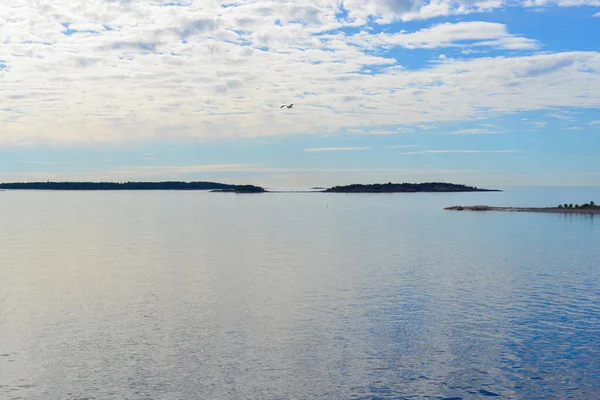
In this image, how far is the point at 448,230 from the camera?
9769 cm

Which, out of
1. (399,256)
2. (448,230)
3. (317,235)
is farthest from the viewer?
(448,230)

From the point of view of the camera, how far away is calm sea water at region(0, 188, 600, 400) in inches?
919

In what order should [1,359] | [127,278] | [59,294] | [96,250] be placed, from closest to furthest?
[1,359], [59,294], [127,278], [96,250]

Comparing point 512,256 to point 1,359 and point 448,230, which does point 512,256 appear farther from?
point 1,359

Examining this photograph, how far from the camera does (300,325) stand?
105ft

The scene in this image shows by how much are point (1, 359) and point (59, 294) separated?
1504 centimetres

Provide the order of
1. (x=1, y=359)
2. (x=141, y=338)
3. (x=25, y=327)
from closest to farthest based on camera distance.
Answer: (x=1, y=359) → (x=141, y=338) → (x=25, y=327)

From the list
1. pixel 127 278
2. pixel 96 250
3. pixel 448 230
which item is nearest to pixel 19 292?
pixel 127 278

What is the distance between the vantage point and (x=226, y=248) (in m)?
70.9

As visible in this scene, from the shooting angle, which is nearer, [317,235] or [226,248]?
[226,248]

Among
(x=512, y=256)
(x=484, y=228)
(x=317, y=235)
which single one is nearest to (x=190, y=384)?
(x=512, y=256)

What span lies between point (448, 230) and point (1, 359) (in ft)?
266

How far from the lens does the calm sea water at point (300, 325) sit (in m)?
23.3

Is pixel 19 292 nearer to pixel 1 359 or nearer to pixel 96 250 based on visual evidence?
pixel 1 359
